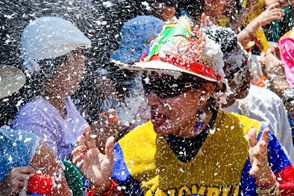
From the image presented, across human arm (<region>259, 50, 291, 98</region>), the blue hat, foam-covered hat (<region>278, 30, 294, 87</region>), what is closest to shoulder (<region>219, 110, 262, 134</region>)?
human arm (<region>259, 50, 291, 98</region>)

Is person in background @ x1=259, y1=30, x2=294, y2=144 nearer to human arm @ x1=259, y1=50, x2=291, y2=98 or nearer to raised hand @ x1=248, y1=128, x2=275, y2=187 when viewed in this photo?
human arm @ x1=259, y1=50, x2=291, y2=98

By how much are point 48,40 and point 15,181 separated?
1056 millimetres

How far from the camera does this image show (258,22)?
4.29 m

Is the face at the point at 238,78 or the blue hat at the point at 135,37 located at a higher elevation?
the face at the point at 238,78

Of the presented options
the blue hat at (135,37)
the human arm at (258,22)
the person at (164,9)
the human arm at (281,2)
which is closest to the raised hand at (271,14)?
the human arm at (258,22)

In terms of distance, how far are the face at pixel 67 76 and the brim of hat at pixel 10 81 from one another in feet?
0.53

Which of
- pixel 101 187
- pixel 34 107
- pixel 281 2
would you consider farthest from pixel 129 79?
pixel 101 187

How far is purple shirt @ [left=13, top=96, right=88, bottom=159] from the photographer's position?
2939mm

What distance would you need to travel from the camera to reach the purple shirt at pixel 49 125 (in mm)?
2939

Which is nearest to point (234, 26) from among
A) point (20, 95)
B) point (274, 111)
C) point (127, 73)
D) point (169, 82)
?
point (127, 73)

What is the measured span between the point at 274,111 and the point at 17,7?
2.38 m

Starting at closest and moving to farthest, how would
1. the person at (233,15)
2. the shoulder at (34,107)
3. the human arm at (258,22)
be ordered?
the shoulder at (34,107), the human arm at (258,22), the person at (233,15)

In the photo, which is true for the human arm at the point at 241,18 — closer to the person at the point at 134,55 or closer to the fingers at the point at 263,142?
the person at the point at 134,55

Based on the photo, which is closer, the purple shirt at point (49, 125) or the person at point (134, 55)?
Answer: the purple shirt at point (49, 125)
